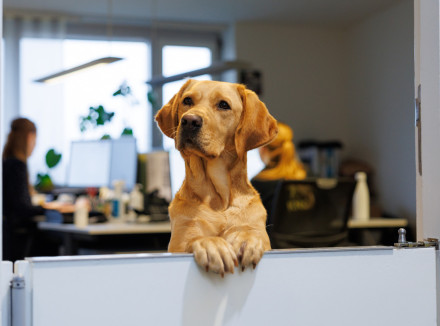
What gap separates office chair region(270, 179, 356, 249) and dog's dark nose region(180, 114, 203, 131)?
2.03 metres

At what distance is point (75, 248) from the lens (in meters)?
3.40

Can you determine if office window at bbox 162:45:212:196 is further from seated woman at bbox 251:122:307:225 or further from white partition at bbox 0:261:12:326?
white partition at bbox 0:261:12:326

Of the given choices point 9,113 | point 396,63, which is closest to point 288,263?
point 396,63

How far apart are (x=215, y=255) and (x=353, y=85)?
6.17 meters

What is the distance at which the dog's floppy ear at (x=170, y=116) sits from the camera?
967mm

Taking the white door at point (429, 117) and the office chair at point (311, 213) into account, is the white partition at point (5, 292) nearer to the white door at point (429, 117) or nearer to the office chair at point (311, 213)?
the white door at point (429, 117)

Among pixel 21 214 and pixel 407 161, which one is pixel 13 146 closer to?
pixel 21 214

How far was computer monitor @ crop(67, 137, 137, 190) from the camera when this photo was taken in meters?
4.21

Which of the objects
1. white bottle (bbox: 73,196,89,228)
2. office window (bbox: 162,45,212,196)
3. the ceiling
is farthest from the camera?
office window (bbox: 162,45,212,196)

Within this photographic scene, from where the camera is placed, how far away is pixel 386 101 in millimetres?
5949

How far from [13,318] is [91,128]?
4.90 metres

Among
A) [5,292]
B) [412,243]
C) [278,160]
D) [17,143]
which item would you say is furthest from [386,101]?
[5,292]

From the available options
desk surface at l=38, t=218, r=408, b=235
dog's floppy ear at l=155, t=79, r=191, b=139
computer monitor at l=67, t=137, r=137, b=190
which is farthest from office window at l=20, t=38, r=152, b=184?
dog's floppy ear at l=155, t=79, r=191, b=139

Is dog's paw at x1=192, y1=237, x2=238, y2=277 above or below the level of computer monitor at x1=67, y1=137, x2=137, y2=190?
below
